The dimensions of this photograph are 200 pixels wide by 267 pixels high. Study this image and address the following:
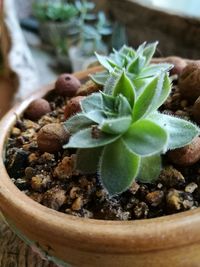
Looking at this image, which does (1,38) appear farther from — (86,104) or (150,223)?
(150,223)

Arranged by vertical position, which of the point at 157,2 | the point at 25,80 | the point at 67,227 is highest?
the point at 67,227

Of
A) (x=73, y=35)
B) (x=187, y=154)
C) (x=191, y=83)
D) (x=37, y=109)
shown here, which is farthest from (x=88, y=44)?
(x=187, y=154)

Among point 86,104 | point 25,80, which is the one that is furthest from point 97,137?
point 25,80

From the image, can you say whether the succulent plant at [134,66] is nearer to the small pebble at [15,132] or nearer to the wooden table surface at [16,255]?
the small pebble at [15,132]

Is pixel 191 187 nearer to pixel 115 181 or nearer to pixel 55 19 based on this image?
pixel 115 181

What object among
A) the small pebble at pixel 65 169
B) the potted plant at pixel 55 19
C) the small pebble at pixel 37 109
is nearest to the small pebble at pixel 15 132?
the small pebble at pixel 37 109

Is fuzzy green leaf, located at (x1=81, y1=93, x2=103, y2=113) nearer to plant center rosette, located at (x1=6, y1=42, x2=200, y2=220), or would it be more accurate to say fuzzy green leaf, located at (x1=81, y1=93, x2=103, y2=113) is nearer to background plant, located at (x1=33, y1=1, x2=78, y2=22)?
plant center rosette, located at (x1=6, y1=42, x2=200, y2=220)

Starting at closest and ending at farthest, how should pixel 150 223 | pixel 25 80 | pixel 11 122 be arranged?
pixel 150 223
pixel 11 122
pixel 25 80

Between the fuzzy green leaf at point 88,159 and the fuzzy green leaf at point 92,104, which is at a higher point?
the fuzzy green leaf at point 92,104
